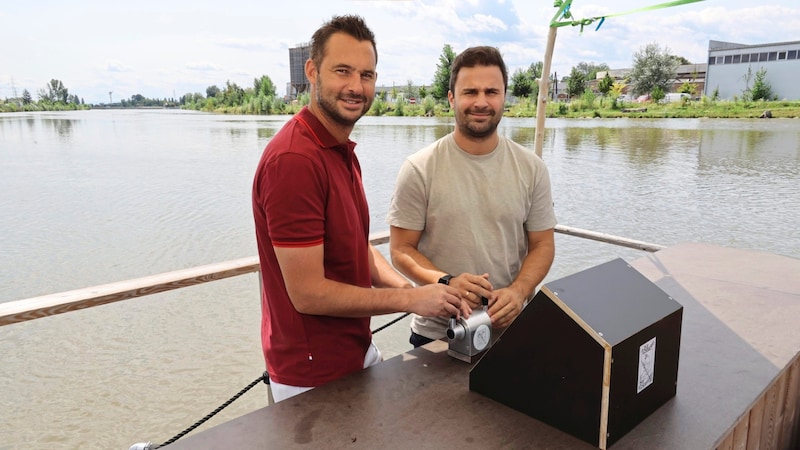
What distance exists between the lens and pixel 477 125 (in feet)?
5.38

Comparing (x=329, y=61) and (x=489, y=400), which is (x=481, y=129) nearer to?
(x=329, y=61)

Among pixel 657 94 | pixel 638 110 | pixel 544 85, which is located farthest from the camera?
pixel 657 94

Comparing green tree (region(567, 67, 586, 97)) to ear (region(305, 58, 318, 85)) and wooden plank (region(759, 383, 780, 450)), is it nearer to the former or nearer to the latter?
wooden plank (region(759, 383, 780, 450))

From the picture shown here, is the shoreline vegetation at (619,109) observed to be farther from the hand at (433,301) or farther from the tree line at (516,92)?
the hand at (433,301)

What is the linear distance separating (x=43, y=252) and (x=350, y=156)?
9.50 metres

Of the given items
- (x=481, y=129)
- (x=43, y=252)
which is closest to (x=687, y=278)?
(x=481, y=129)

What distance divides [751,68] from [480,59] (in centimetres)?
5593

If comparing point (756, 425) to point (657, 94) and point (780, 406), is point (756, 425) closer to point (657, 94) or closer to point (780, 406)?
point (780, 406)

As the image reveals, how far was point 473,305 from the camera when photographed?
131 centimetres

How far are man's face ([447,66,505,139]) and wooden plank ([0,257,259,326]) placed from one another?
37.0 inches

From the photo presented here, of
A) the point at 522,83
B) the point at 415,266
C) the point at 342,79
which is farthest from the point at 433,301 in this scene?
the point at 522,83

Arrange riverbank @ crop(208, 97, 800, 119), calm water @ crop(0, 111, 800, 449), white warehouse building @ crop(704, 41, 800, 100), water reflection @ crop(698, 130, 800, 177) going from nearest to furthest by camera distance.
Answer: calm water @ crop(0, 111, 800, 449), water reflection @ crop(698, 130, 800, 177), riverbank @ crop(208, 97, 800, 119), white warehouse building @ crop(704, 41, 800, 100)

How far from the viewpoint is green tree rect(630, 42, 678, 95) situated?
44.0 meters

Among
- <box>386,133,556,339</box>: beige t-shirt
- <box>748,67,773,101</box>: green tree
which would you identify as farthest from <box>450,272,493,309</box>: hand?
<box>748,67,773,101</box>: green tree
